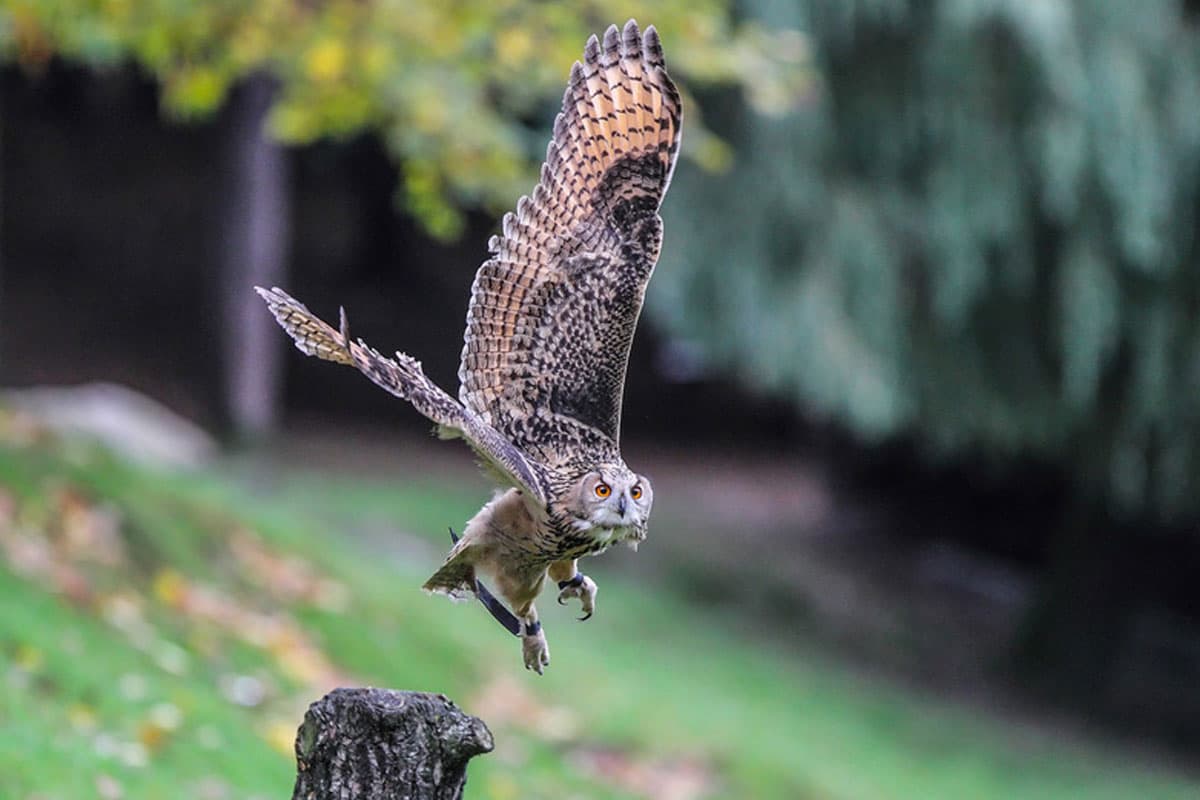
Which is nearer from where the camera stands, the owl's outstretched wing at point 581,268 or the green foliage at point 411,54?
the owl's outstretched wing at point 581,268

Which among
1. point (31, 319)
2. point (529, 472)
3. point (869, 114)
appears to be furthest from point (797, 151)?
point (31, 319)

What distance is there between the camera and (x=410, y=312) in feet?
69.4

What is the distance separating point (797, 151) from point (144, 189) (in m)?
13.8

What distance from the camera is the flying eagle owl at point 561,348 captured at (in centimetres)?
263

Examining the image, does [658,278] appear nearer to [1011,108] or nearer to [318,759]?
[1011,108]

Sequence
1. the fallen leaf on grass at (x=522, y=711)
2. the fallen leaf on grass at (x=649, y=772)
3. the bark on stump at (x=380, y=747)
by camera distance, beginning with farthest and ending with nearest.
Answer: the fallen leaf on grass at (x=522, y=711) < the fallen leaf on grass at (x=649, y=772) < the bark on stump at (x=380, y=747)

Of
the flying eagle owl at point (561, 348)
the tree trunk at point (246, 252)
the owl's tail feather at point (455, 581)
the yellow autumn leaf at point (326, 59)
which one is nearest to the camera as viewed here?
the flying eagle owl at point (561, 348)

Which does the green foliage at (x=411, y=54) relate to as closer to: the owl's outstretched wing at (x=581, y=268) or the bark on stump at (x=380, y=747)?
the owl's outstretched wing at (x=581, y=268)

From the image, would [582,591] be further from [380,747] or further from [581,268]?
[581,268]

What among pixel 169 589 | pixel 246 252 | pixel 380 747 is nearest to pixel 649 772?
pixel 169 589

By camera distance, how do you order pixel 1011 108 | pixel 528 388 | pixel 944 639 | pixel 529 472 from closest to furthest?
pixel 529 472, pixel 528 388, pixel 1011 108, pixel 944 639

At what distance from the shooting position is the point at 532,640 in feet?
9.21

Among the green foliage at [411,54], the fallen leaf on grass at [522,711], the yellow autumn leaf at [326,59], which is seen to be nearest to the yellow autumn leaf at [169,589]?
the fallen leaf on grass at [522,711]

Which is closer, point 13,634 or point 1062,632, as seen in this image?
point 13,634
